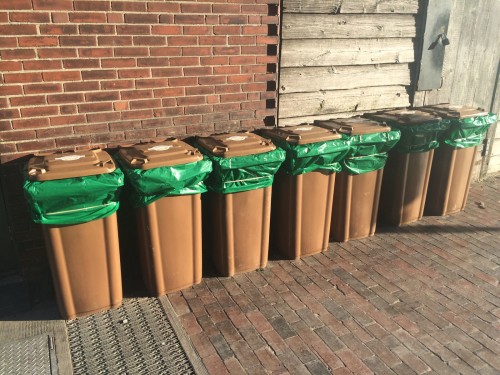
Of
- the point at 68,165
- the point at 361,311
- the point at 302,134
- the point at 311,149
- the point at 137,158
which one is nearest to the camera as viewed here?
the point at 68,165

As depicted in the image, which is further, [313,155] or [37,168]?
[313,155]

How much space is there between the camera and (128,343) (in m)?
3.42

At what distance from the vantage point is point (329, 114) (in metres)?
5.43

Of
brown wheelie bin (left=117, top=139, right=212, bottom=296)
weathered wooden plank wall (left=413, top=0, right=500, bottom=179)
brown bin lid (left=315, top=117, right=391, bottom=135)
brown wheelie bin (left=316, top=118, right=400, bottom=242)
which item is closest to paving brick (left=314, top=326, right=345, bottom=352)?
brown wheelie bin (left=117, top=139, right=212, bottom=296)

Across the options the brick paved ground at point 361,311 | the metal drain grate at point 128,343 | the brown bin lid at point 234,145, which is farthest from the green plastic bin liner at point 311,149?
the metal drain grate at point 128,343

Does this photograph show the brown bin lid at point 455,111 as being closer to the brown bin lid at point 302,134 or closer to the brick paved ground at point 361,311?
the brick paved ground at point 361,311

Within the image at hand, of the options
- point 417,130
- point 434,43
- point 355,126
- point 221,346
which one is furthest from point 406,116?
point 221,346

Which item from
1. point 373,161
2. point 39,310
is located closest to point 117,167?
point 39,310

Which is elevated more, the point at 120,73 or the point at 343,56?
the point at 343,56

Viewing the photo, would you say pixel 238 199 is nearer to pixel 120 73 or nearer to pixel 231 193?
pixel 231 193

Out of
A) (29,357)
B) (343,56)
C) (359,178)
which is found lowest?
(29,357)

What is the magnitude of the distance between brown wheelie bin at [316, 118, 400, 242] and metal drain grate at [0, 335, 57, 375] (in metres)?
3.11

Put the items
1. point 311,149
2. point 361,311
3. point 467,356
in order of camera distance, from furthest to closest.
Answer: point 311,149 < point 361,311 < point 467,356

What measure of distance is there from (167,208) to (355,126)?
2.29m
